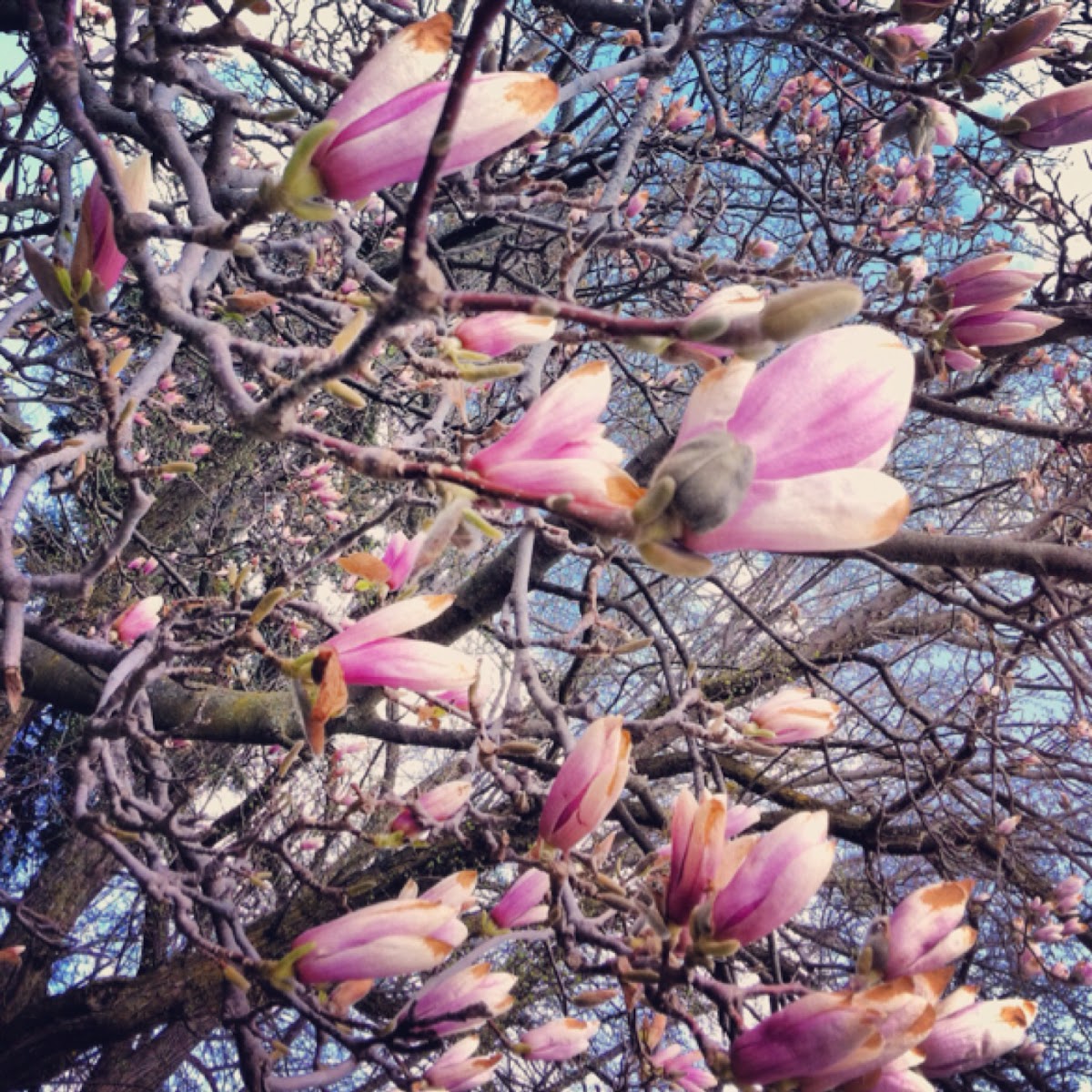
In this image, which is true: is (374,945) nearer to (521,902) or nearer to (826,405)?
(521,902)

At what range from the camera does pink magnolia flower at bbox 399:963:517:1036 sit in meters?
0.93

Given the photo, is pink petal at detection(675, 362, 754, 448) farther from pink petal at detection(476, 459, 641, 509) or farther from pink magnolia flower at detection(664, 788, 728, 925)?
pink magnolia flower at detection(664, 788, 728, 925)

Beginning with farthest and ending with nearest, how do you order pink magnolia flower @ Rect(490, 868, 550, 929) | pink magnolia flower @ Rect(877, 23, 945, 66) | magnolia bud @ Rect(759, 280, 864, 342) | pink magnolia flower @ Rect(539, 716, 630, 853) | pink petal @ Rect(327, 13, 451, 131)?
pink magnolia flower @ Rect(877, 23, 945, 66) < pink magnolia flower @ Rect(490, 868, 550, 929) < pink magnolia flower @ Rect(539, 716, 630, 853) < pink petal @ Rect(327, 13, 451, 131) < magnolia bud @ Rect(759, 280, 864, 342)

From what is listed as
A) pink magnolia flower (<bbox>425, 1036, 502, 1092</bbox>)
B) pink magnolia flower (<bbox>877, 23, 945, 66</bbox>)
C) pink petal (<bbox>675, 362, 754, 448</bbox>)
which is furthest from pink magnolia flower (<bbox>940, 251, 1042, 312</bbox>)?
pink magnolia flower (<bbox>425, 1036, 502, 1092</bbox>)

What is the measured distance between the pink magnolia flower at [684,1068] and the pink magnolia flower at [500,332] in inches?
40.7

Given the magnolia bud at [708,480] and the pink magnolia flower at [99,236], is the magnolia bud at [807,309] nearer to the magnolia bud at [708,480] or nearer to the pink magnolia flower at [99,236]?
the magnolia bud at [708,480]

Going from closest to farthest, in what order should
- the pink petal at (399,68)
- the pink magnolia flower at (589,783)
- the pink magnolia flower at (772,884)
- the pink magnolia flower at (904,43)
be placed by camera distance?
1. the pink petal at (399,68)
2. the pink magnolia flower at (772,884)
3. the pink magnolia flower at (589,783)
4. the pink magnolia flower at (904,43)

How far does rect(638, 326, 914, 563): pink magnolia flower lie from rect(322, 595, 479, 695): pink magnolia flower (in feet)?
1.00

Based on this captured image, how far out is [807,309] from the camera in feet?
1.55

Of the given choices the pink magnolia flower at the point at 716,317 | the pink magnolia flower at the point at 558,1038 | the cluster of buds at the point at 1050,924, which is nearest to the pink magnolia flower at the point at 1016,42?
the pink magnolia flower at the point at 716,317

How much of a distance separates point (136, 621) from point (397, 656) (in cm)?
97

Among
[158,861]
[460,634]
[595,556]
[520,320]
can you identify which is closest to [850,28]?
[595,556]

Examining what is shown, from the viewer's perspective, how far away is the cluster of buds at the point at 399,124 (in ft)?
1.88

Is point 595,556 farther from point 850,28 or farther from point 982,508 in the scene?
point 982,508
